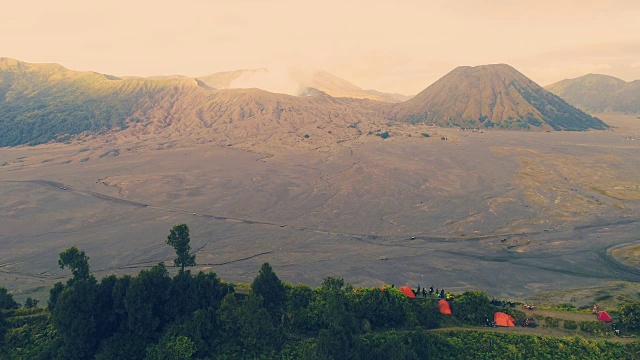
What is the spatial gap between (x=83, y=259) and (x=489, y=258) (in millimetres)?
49068

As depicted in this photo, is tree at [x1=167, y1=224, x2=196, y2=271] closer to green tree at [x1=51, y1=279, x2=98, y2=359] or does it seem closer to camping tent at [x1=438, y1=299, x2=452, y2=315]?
green tree at [x1=51, y1=279, x2=98, y2=359]

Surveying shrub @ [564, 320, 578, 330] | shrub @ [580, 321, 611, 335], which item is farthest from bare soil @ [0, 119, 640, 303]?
shrub @ [580, 321, 611, 335]

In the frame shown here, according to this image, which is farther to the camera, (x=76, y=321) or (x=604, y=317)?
(x=604, y=317)

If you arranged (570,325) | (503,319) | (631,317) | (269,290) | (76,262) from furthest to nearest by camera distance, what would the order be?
(76,262)
(269,290)
(503,319)
(570,325)
(631,317)

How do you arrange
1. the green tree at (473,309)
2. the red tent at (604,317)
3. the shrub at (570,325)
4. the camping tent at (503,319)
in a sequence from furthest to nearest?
1. the green tree at (473,309)
2. the camping tent at (503,319)
3. the red tent at (604,317)
4. the shrub at (570,325)

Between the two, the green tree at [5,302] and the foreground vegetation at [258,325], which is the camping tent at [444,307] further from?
the green tree at [5,302]

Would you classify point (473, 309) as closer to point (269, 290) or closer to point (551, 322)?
point (551, 322)

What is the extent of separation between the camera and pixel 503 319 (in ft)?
108

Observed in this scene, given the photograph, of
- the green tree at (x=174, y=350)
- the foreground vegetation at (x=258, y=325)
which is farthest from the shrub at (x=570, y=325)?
the green tree at (x=174, y=350)

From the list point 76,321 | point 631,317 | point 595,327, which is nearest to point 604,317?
point 595,327

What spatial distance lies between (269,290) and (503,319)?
1905cm

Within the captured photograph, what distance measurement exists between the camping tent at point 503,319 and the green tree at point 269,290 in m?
17.4

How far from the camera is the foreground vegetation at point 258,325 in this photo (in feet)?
97.0

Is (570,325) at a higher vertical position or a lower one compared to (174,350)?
higher
